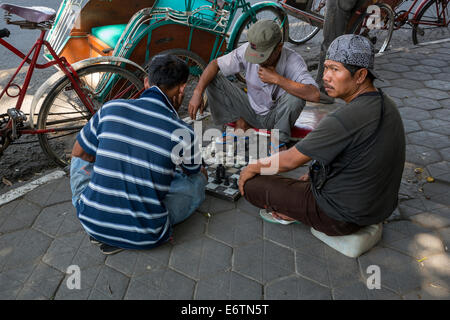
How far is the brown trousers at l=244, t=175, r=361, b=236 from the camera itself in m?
2.38

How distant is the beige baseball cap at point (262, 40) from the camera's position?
292cm

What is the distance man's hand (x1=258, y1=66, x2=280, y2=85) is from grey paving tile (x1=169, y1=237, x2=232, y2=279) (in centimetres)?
139

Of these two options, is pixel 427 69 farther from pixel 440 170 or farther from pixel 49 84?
pixel 49 84

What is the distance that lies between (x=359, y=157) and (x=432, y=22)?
5903 millimetres

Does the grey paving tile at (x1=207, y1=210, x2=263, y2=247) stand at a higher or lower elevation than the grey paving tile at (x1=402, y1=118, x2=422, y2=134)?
lower

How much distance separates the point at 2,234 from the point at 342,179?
236cm

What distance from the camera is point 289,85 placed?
3.06 metres

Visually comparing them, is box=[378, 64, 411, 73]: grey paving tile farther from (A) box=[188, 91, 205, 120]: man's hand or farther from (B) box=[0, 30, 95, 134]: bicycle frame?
(B) box=[0, 30, 95, 134]: bicycle frame

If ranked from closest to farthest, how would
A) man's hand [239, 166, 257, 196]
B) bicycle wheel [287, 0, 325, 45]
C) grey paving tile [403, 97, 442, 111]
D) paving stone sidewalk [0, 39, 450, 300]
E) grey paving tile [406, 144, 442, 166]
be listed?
1. paving stone sidewalk [0, 39, 450, 300]
2. man's hand [239, 166, 257, 196]
3. grey paving tile [406, 144, 442, 166]
4. grey paving tile [403, 97, 442, 111]
5. bicycle wheel [287, 0, 325, 45]

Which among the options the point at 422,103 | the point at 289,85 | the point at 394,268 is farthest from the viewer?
the point at 422,103

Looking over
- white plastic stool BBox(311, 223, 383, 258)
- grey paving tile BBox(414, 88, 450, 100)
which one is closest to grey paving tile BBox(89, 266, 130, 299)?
white plastic stool BBox(311, 223, 383, 258)

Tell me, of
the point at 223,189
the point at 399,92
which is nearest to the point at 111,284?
the point at 223,189

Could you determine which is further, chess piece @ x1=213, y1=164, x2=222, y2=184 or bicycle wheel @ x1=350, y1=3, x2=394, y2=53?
bicycle wheel @ x1=350, y1=3, x2=394, y2=53
